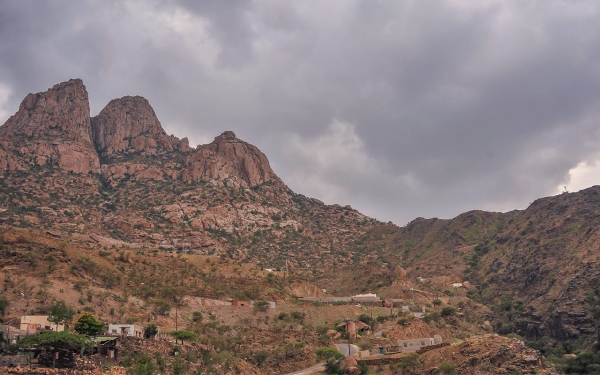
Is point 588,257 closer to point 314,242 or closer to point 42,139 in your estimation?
point 314,242

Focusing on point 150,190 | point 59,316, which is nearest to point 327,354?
point 59,316

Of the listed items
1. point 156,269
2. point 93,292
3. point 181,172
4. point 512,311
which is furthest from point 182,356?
point 181,172

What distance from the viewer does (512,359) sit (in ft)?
130

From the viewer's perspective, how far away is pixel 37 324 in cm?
A: 3553

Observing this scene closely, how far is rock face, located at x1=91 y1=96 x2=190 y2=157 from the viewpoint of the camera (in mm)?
158625

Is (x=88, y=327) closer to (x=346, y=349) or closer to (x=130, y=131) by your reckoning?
(x=346, y=349)

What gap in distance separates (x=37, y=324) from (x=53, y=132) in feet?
389

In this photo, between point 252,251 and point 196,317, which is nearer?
point 196,317

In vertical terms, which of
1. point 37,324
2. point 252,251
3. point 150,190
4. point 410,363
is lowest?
point 410,363

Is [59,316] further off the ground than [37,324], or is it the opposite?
[59,316]

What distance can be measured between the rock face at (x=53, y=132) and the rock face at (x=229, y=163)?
26223 mm

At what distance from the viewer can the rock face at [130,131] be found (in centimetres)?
15862

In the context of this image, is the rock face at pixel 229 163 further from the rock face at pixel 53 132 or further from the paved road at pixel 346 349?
the paved road at pixel 346 349

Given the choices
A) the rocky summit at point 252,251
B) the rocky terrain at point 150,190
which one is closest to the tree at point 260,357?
the rocky summit at point 252,251
